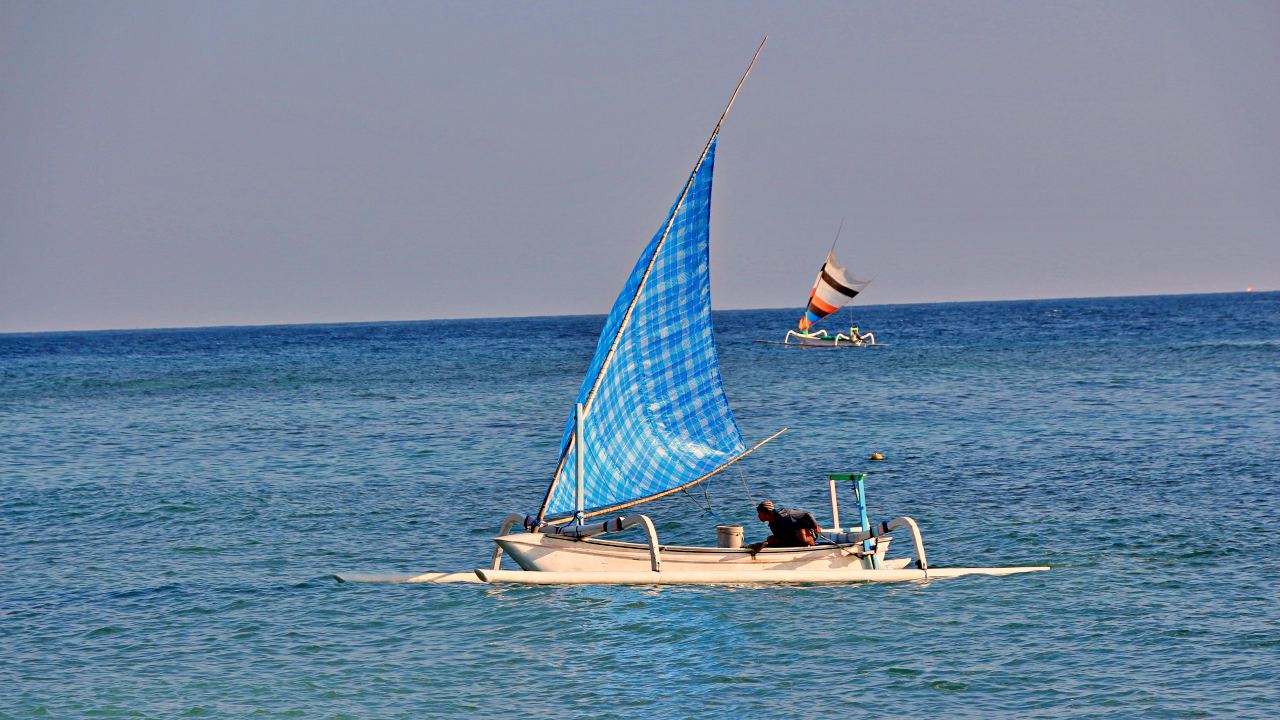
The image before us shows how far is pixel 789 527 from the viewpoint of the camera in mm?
22406

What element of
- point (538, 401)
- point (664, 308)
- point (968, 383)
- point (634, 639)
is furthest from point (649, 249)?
point (968, 383)

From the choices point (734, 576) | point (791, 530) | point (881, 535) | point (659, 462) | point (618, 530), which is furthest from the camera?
point (659, 462)

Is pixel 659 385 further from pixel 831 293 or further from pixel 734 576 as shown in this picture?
pixel 831 293

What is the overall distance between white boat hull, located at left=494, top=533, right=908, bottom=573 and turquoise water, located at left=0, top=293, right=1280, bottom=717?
490 mm

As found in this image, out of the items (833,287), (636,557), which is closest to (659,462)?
(636,557)

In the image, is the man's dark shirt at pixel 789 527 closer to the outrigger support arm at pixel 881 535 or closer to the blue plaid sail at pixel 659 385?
the outrigger support arm at pixel 881 535

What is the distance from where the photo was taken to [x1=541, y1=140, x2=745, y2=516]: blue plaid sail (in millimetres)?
23109

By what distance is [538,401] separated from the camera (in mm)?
66062

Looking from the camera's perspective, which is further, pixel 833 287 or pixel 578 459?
pixel 833 287

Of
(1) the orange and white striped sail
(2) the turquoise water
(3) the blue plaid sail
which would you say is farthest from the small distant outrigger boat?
(3) the blue plaid sail

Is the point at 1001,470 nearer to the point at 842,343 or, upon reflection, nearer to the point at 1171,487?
the point at 1171,487

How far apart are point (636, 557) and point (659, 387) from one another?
3656 millimetres

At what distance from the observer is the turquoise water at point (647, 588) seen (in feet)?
56.0

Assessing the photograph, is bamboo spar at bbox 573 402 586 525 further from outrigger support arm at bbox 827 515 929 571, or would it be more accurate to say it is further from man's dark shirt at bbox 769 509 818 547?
outrigger support arm at bbox 827 515 929 571
